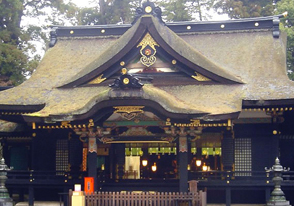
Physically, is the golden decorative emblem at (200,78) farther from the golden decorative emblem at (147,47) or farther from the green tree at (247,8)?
the green tree at (247,8)

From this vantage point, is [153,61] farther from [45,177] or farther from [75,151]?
[45,177]

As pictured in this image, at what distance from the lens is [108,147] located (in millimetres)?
25672

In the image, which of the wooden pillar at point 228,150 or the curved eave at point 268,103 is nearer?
the curved eave at point 268,103

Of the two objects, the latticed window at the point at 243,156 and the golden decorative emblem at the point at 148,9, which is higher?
the golden decorative emblem at the point at 148,9

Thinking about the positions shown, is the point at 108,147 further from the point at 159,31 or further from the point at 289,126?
the point at 289,126

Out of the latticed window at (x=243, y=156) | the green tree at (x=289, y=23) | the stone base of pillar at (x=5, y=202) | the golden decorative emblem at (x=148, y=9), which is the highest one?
the green tree at (x=289, y=23)

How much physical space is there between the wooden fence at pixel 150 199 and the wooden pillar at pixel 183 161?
0.89 meters

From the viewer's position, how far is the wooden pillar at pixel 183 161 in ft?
72.6

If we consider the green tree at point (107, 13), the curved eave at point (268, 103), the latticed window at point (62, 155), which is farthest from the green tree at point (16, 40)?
the curved eave at point (268, 103)

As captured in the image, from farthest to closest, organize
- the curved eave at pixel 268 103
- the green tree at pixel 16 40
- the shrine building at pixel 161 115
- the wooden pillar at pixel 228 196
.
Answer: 1. the green tree at pixel 16 40
2. the wooden pillar at pixel 228 196
3. the curved eave at pixel 268 103
4. the shrine building at pixel 161 115

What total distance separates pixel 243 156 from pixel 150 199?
537cm

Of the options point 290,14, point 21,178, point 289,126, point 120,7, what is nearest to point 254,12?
point 290,14

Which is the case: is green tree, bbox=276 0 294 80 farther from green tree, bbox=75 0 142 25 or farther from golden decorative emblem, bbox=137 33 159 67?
golden decorative emblem, bbox=137 33 159 67

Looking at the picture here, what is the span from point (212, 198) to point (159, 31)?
6.92 m
